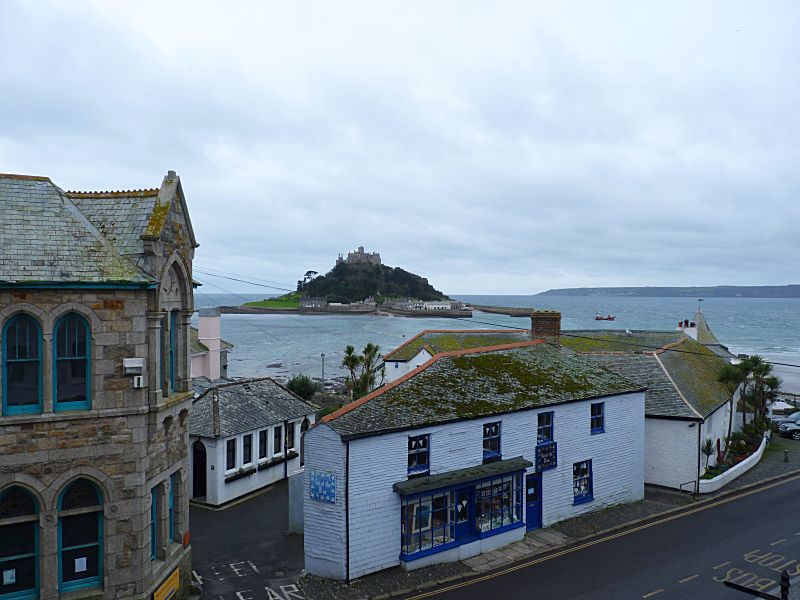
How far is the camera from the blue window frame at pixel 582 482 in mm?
23891

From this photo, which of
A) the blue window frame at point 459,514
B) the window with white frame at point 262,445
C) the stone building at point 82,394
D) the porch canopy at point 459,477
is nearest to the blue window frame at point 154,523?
the stone building at point 82,394

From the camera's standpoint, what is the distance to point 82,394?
1325cm

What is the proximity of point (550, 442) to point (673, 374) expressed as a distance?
37.5ft

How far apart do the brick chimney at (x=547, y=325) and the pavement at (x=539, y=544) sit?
8322 mm

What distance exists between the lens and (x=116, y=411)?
1330 centimetres

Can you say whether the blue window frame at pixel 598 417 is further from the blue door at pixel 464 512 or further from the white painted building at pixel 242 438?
the white painted building at pixel 242 438

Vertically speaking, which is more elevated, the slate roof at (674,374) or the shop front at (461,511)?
the slate roof at (674,374)

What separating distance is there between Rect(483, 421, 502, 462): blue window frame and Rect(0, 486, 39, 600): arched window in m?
13.5

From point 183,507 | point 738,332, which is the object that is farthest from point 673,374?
point 738,332

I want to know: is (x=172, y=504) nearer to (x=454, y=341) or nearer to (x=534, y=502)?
(x=534, y=502)

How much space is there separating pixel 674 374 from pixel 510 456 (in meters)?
13.7

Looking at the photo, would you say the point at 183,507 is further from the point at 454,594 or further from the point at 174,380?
the point at 454,594

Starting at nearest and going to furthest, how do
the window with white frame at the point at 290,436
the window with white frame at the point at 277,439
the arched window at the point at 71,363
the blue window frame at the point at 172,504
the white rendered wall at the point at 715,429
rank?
the arched window at the point at 71,363, the blue window frame at the point at 172,504, the window with white frame at the point at 277,439, the white rendered wall at the point at 715,429, the window with white frame at the point at 290,436

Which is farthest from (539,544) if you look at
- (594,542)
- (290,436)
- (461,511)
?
(290,436)
